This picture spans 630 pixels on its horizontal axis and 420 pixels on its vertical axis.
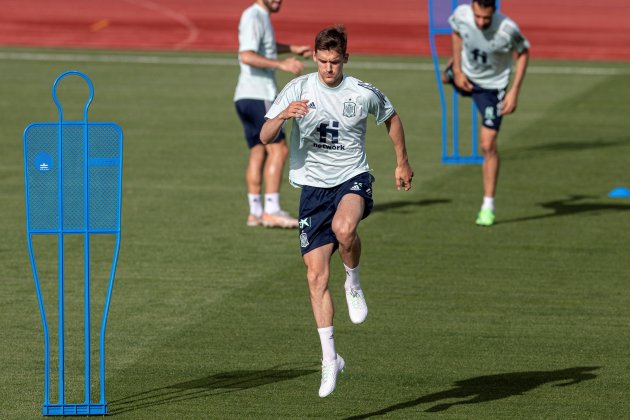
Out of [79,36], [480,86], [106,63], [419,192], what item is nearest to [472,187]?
[419,192]

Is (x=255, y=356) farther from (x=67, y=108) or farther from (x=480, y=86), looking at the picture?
(x=67, y=108)

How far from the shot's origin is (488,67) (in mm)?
Result: 14625

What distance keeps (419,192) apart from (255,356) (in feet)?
22.7

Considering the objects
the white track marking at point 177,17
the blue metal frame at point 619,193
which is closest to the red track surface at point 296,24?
the white track marking at point 177,17

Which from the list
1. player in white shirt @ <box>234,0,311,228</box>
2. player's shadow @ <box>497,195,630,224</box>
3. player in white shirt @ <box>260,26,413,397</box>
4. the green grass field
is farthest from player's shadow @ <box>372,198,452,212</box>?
player in white shirt @ <box>260,26,413,397</box>

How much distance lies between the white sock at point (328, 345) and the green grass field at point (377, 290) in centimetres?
34

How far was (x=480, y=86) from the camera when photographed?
14734 mm

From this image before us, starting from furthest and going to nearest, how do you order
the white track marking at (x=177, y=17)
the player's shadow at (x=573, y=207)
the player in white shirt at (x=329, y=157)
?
1. the white track marking at (x=177, y=17)
2. the player's shadow at (x=573, y=207)
3. the player in white shirt at (x=329, y=157)

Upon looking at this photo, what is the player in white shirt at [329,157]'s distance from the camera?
8578 mm

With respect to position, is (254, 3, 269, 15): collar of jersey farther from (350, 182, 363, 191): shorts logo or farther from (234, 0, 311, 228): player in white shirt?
(350, 182, 363, 191): shorts logo

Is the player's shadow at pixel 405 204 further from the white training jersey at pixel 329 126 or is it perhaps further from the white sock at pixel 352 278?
the white training jersey at pixel 329 126

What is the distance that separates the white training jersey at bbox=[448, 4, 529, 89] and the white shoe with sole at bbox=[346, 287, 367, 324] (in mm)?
5796

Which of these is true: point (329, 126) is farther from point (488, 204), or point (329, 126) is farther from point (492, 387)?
point (488, 204)

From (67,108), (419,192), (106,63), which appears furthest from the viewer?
(106,63)
